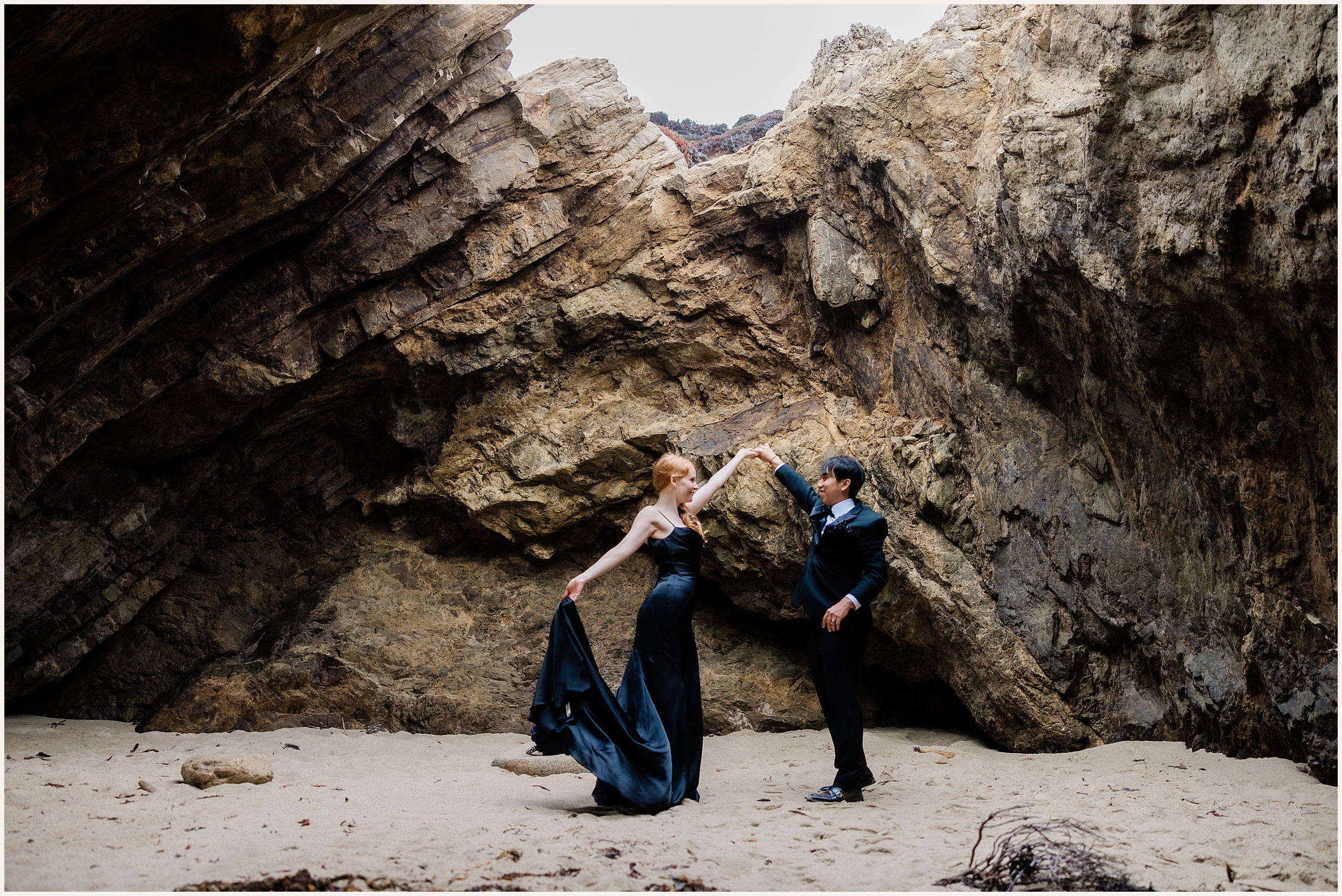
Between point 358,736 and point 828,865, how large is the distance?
169 inches

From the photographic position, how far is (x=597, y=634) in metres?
7.36

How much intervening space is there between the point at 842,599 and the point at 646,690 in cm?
116

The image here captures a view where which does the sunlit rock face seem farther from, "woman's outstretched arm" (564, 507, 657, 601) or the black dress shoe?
"woman's outstretched arm" (564, 507, 657, 601)

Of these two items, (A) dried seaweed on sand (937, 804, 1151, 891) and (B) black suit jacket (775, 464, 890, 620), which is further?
(B) black suit jacket (775, 464, 890, 620)

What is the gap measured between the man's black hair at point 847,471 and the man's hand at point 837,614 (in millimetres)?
669

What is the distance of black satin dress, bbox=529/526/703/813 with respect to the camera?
15.0ft

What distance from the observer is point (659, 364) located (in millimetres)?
7645

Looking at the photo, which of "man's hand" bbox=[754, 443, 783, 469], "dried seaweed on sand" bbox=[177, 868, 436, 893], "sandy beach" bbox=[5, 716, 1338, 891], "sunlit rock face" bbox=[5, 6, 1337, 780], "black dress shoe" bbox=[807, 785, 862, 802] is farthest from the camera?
"man's hand" bbox=[754, 443, 783, 469]

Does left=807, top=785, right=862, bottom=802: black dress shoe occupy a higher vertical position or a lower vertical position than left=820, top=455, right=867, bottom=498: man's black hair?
lower

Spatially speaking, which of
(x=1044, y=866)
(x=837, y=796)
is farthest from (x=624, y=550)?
(x=1044, y=866)

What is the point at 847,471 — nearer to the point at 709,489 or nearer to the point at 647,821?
the point at 709,489

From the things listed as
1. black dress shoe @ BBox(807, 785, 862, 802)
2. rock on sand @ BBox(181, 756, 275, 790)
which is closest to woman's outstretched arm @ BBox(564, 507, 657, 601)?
black dress shoe @ BBox(807, 785, 862, 802)

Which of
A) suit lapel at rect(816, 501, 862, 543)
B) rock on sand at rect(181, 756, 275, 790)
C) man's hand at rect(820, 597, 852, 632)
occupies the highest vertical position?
suit lapel at rect(816, 501, 862, 543)

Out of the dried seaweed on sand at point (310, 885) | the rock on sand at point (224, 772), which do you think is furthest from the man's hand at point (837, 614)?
the rock on sand at point (224, 772)
